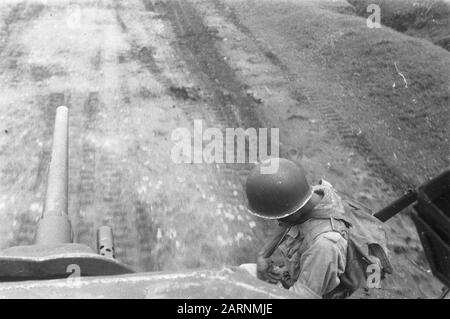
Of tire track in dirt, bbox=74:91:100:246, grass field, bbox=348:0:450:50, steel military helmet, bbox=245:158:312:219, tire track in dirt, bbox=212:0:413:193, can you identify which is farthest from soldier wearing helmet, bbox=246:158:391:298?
grass field, bbox=348:0:450:50

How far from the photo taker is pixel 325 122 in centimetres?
675

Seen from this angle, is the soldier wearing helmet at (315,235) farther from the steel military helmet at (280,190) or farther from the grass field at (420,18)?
the grass field at (420,18)

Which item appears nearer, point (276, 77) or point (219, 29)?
point (276, 77)

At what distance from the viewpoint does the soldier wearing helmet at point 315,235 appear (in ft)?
8.96

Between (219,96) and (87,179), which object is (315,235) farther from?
(219,96)

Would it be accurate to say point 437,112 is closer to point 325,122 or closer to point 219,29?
point 325,122

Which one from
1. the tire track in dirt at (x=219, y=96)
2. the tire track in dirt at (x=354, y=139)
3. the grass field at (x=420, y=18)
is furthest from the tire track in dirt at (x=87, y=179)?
the grass field at (x=420, y=18)

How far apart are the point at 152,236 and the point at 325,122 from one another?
120 inches

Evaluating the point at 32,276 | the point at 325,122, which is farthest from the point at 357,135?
the point at 32,276

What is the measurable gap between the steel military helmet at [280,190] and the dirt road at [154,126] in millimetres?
1817

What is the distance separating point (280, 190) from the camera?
2.90 m

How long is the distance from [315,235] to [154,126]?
4120 millimetres
